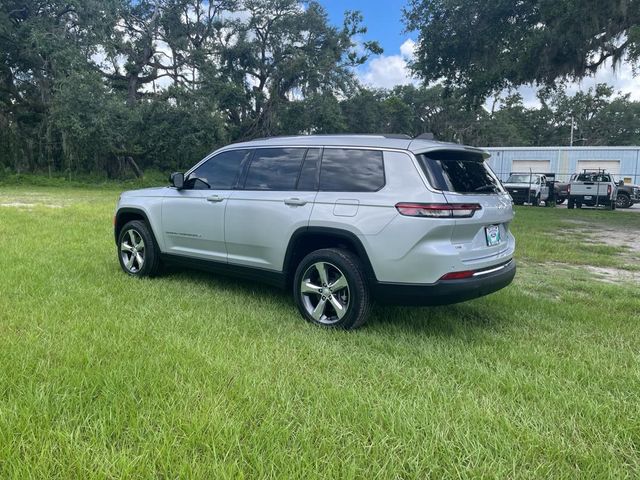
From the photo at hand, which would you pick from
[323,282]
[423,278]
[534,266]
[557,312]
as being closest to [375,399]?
[423,278]

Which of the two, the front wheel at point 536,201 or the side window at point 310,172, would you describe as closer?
the side window at point 310,172

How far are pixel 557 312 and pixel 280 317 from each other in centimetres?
275

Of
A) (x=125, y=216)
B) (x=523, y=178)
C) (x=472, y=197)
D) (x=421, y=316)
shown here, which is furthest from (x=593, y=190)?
(x=125, y=216)

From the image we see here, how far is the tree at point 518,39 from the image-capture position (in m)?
11.9

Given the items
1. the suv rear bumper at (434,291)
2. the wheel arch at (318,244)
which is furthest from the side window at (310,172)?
the suv rear bumper at (434,291)

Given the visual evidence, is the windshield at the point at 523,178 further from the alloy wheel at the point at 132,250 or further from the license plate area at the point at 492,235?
the alloy wheel at the point at 132,250

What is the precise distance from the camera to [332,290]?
395 centimetres

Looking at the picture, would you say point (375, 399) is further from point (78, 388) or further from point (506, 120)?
point (506, 120)

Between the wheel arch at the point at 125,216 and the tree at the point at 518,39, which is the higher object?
the tree at the point at 518,39

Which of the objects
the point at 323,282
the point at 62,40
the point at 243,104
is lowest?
the point at 323,282

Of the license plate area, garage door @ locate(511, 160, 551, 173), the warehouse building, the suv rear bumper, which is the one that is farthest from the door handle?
garage door @ locate(511, 160, 551, 173)

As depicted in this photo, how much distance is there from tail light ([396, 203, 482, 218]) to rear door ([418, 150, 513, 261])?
0.14ft

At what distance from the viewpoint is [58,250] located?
22.9ft

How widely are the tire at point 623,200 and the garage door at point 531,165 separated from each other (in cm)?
938
